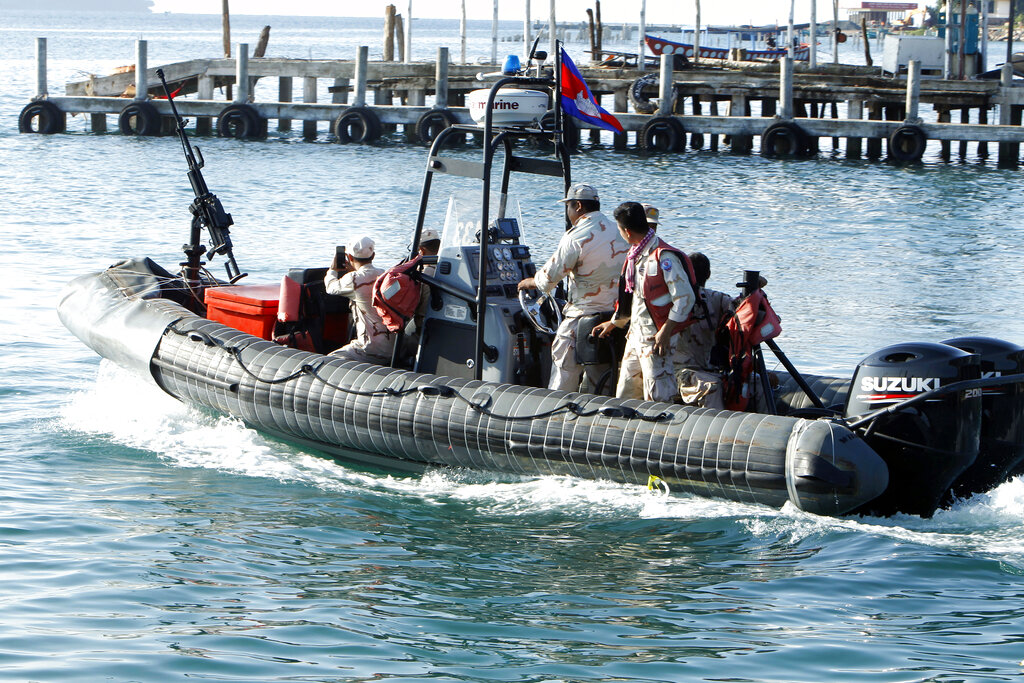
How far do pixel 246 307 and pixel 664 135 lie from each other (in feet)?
64.0

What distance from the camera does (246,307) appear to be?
27.7 feet

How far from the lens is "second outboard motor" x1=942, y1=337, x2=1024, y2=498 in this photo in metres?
6.27

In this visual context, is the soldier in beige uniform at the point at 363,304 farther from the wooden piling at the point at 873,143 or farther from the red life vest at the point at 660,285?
the wooden piling at the point at 873,143

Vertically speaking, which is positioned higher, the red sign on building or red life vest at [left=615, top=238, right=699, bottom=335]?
the red sign on building

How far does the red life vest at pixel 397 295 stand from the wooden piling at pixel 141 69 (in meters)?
22.8

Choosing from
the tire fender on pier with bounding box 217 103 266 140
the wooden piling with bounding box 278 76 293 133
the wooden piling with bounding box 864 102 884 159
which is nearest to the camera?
the wooden piling with bounding box 864 102 884 159

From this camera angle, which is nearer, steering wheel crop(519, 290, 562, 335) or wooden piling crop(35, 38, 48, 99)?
steering wheel crop(519, 290, 562, 335)

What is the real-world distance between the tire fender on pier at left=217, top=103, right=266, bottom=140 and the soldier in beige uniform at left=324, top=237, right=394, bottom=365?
2228 centimetres

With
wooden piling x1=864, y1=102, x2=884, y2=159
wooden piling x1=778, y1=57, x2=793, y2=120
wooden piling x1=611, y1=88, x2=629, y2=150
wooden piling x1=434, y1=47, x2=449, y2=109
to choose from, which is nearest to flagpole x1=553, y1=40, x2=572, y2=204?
wooden piling x1=778, y1=57, x2=793, y2=120

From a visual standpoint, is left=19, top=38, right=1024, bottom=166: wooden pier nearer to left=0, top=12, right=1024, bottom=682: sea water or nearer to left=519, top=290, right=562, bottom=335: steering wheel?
left=0, top=12, right=1024, bottom=682: sea water

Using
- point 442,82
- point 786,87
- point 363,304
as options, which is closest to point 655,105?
point 786,87

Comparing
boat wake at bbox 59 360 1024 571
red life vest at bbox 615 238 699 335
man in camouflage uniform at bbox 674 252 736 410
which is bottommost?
boat wake at bbox 59 360 1024 571

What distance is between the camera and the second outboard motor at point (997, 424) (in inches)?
247

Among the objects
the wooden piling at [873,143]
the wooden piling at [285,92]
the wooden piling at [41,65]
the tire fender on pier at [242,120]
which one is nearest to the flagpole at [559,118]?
the wooden piling at [873,143]
